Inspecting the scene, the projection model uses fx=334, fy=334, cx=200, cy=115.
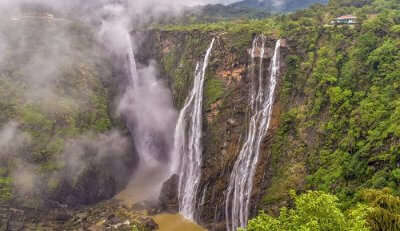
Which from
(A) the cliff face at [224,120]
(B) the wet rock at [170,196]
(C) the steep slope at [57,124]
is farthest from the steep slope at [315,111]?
(C) the steep slope at [57,124]

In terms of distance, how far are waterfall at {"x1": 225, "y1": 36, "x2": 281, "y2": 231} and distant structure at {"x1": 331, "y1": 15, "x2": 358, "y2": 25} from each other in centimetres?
848

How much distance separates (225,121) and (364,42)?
56.9 feet

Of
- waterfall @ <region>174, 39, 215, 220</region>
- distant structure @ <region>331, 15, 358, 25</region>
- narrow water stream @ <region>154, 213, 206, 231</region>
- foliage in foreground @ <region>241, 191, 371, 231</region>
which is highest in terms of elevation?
distant structure @ <region>331, 15, 358, 25</region>

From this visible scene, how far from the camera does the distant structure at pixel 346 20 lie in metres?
40.2

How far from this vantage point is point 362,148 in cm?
2878

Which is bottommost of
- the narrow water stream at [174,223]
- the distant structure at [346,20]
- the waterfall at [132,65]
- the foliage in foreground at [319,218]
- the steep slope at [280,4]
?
the narrow water stream at [174,223]

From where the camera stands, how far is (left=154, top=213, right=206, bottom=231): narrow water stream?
36875 mm

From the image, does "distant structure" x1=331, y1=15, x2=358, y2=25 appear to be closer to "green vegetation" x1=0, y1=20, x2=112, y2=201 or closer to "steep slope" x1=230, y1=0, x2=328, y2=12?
"green vegetation" x1=0, y1=20, x2=112, y2=201

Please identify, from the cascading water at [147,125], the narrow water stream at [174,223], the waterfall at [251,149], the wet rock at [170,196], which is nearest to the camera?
the waterfall at [251,149]

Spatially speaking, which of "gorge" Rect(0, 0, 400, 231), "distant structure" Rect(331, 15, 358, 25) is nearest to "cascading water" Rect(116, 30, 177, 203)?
"gorge" Rect(0, 0, 400, 231)

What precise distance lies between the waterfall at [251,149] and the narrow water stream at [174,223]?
4.35m

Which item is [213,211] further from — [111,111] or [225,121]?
[111,111]

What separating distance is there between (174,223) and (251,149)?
39.9 ft

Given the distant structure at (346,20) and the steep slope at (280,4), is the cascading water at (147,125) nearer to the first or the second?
the distant structure at (346,20)
